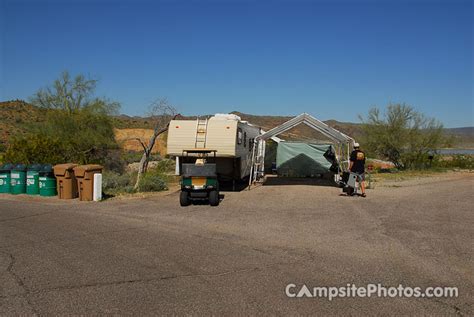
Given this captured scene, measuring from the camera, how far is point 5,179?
746 inches

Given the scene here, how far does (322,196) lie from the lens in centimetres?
1780

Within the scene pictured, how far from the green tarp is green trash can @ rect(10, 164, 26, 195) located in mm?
15625

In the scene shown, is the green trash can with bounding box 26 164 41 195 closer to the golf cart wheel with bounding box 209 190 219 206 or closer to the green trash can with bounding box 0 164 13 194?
the green trash can with bounding box 0 164 13 194

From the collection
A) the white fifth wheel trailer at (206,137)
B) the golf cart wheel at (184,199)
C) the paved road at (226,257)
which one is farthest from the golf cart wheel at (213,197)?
the white fifth wheel trailer at (206,137)

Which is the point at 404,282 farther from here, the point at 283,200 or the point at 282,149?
the point at 282,149

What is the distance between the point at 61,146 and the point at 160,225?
13.5 metres

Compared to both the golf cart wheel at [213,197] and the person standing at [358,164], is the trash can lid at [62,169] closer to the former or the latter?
the golf cart wheel at [213,197]

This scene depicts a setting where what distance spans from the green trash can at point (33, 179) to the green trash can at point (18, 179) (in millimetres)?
258

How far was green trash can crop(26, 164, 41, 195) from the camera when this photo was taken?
18250 millimetres

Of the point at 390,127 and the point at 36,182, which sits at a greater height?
the point at 390,127

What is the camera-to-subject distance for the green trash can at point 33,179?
1825 centimetres

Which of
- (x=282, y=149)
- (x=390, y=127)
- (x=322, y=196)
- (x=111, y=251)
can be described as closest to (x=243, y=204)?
(x=322, y=196)

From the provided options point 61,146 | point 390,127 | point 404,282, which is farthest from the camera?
point 390,127

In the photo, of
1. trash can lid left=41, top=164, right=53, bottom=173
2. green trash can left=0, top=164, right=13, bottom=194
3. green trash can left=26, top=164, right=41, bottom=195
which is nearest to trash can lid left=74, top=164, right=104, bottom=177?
trash can lid left=41, top=164, right=53, bottom=173
